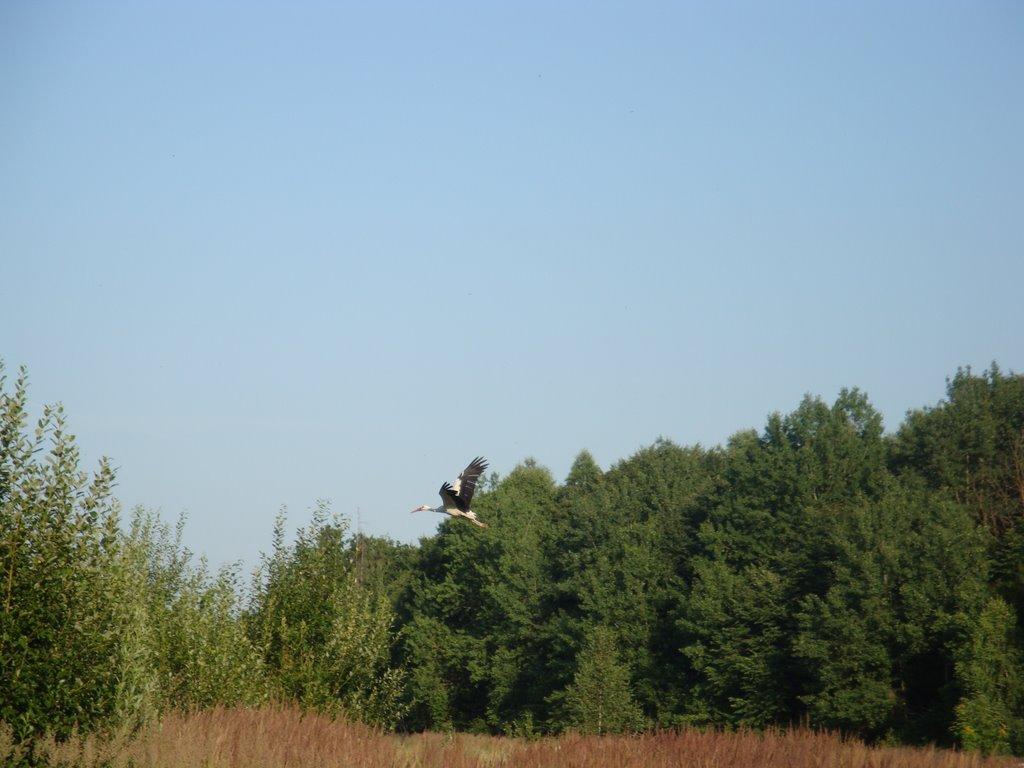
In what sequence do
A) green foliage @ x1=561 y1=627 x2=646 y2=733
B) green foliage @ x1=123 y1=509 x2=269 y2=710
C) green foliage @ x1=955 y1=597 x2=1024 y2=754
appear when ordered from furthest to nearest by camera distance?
green foliage @ x1=561 y1=627 x2=646 y2=733 < green foliage @ x1=955 y1=597 x2=1024 y2=754 < green foliage @ x1=123 y1=509 x2=269 y2=710

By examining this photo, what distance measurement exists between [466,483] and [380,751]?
30.1 feet

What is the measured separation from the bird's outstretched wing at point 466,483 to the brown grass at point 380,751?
6021 mm

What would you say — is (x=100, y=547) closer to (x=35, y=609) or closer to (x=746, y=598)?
(x=35, y=609)

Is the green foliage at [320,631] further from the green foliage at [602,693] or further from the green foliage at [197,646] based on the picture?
the green foliage at [602,693]

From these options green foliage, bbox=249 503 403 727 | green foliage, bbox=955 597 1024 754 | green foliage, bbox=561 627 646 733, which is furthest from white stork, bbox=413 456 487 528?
green foliage, bbox=561 627 646 733

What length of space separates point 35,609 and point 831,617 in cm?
4018

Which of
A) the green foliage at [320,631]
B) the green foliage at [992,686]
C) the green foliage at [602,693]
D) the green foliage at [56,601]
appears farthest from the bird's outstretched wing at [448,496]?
the green foliage at [602,693]

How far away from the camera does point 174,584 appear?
93.2 feet

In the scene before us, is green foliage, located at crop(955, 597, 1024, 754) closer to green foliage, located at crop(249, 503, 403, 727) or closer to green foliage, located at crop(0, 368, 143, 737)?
green foliage, located at crop(249, 503, 403, 727)

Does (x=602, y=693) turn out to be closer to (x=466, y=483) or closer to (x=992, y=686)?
(x=992, y=686)

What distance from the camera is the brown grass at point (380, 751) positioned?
51.7ft

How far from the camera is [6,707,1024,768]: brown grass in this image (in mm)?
15750

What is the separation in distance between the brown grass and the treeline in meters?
0.88

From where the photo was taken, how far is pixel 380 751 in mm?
18641
